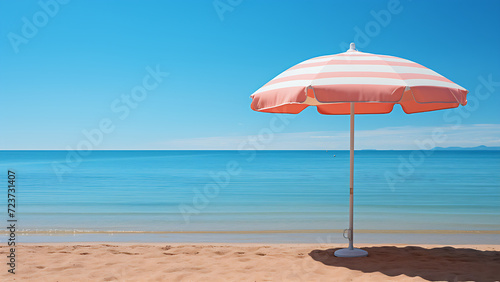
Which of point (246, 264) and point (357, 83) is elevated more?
point (357, 83)

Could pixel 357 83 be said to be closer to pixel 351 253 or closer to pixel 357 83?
pixel 357 83

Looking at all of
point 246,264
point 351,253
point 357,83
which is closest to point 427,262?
point 351,253

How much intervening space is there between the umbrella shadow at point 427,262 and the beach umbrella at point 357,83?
1678 millimetres

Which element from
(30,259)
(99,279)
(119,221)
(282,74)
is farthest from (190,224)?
(282,74)

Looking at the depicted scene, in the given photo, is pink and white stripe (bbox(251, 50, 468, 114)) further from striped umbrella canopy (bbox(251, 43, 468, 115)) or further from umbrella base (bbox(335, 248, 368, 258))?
umbrella base (bbox(335, 248, 368, 258))

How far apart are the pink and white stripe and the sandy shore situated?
5.59 feet

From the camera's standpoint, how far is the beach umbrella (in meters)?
3.42

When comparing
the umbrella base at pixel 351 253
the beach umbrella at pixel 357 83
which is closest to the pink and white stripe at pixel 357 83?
the beach umbrella at pixel 357 83

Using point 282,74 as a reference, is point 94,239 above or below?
below

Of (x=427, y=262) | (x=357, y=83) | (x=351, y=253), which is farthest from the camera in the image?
(x=351, y=253)

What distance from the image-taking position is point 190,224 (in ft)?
28.5

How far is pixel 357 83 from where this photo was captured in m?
3.47

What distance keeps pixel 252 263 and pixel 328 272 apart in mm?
884

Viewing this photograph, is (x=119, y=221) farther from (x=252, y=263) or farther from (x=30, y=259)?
Answer: (x=252, y=263)
